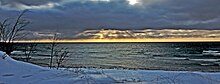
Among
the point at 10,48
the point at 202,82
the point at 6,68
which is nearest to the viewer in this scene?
the point at 6,68

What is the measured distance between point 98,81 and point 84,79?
0.24m

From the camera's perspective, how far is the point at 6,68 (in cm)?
499

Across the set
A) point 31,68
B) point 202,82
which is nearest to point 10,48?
point 31,68

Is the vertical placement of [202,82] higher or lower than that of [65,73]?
lower

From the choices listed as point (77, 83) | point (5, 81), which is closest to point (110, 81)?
point (77, 83)

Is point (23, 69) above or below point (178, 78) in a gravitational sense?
above

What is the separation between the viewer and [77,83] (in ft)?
15.5

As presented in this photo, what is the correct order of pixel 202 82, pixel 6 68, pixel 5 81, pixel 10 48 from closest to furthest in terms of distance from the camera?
pixel 5 81 → pixel 6 68 → pixel 202 82 → pixel 10 48

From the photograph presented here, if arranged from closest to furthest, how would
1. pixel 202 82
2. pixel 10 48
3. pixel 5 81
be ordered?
pixel 5 81, pixel 202 82, pixel 10 48

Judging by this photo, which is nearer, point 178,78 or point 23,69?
point 23,69

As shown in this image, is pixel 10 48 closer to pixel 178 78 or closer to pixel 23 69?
pixel 23 69

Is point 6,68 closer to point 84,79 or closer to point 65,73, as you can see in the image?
point 65,73

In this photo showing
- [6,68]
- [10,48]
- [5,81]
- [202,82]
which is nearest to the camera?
[5,81]

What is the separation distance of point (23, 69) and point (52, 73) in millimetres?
488
